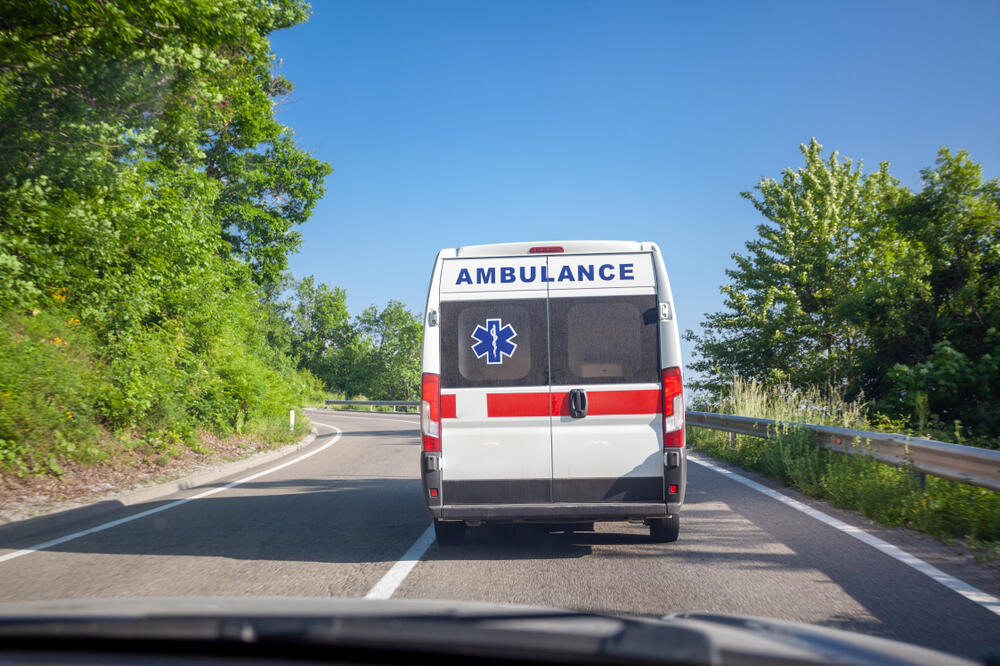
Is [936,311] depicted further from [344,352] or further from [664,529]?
[344,352]

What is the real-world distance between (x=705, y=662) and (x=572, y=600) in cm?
304

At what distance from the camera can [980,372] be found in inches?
567

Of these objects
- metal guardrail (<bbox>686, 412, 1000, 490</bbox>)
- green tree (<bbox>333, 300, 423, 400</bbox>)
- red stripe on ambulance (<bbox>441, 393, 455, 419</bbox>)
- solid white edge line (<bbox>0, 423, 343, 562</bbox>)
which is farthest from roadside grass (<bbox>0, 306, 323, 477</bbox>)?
green tree (<bbox>333, 300, 423, 400</bbox>)

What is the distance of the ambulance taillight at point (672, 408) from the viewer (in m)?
5.82

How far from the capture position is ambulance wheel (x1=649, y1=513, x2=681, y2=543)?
638 cm

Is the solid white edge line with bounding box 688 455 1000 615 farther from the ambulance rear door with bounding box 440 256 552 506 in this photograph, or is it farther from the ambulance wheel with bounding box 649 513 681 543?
the ambulance rear door with bounding box 440 256 552 506

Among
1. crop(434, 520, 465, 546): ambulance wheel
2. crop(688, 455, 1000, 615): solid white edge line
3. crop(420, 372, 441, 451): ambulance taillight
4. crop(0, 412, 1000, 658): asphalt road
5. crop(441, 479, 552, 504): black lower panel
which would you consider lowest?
crop(0, 412, 1000, 658): asphalt road

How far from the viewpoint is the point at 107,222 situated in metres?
11.5

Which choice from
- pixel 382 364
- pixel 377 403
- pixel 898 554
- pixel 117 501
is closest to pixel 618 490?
pixel 898 554

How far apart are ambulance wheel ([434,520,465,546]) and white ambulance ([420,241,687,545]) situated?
0.60 meters

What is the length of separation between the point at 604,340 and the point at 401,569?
2.47 metres

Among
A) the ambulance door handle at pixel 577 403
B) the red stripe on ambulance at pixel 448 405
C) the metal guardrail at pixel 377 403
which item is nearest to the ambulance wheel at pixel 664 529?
the ambulance door handle at pixel 577 403

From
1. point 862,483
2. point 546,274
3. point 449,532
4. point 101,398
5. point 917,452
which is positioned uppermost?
point 546,274

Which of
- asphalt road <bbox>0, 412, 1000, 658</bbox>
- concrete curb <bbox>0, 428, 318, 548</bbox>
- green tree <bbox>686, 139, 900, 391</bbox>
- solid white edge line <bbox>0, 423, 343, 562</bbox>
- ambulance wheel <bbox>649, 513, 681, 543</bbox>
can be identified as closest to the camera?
asphalt road <bbox>0, 412, 1000, 658</bbox>
